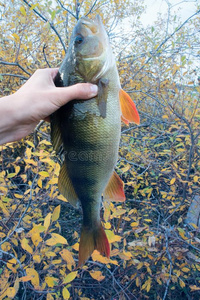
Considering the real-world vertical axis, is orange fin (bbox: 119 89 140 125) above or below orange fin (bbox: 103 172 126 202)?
above

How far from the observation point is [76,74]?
1.20 metres

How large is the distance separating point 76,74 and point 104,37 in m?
0.27

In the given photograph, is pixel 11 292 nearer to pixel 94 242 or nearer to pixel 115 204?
pixel 94 242

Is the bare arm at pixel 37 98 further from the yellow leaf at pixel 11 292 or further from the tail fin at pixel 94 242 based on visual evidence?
the yellow leaf at pixel 11 292

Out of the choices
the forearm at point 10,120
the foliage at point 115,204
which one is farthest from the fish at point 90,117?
the foliage at point 115,204

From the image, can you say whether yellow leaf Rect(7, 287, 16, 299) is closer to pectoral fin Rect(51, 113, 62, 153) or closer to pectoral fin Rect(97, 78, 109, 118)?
pectoral fin Rect(51, 113, 62, 153)

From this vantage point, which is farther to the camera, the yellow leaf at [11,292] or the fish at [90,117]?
the yellow leaf at [11,292]

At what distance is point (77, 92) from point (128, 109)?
1.12 ft

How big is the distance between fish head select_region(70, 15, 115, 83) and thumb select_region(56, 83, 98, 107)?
0.07m

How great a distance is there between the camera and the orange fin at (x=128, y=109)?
1.26m

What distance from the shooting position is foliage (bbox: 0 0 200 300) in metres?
1.83

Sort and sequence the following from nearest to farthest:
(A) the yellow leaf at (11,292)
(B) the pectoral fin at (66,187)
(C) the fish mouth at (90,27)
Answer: (C) the fish mouth at (90,27) < (B) the pectoral fin at (66,187) < (A) the yellow leaf at (11,292)

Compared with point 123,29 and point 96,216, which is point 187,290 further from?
point 123,29

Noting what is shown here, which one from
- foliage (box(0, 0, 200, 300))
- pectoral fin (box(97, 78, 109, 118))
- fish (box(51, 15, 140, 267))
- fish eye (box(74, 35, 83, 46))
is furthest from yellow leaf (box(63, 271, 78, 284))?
fish eye (box(74, 35, 83, 46))
